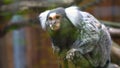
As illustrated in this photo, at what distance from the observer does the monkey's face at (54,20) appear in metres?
1.12

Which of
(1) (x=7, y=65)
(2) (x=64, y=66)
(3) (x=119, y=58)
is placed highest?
(2) (x=64, y=66)

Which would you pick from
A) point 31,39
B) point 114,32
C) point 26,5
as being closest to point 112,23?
point 114,32

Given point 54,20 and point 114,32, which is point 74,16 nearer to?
point 54,20

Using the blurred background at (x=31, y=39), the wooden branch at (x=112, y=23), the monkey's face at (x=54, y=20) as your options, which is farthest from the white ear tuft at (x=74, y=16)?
the wooden branch at (x=112, y=23)

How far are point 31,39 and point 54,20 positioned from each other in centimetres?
100

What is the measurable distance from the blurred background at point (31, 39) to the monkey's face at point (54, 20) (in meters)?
0.25

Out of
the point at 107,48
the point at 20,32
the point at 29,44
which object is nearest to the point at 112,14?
the point at 107,48

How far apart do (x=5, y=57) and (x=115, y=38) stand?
0.68 metres

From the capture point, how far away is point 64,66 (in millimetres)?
1204

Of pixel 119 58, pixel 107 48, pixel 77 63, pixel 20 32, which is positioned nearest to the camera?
pixel 77 63

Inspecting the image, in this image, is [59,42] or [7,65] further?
[7,65]

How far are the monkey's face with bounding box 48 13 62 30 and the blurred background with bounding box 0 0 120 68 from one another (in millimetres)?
246

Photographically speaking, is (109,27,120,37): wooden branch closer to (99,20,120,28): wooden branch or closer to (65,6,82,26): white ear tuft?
(99,20,120,28): wooden branch

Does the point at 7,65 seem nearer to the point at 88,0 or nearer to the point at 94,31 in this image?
the point at 88,0
